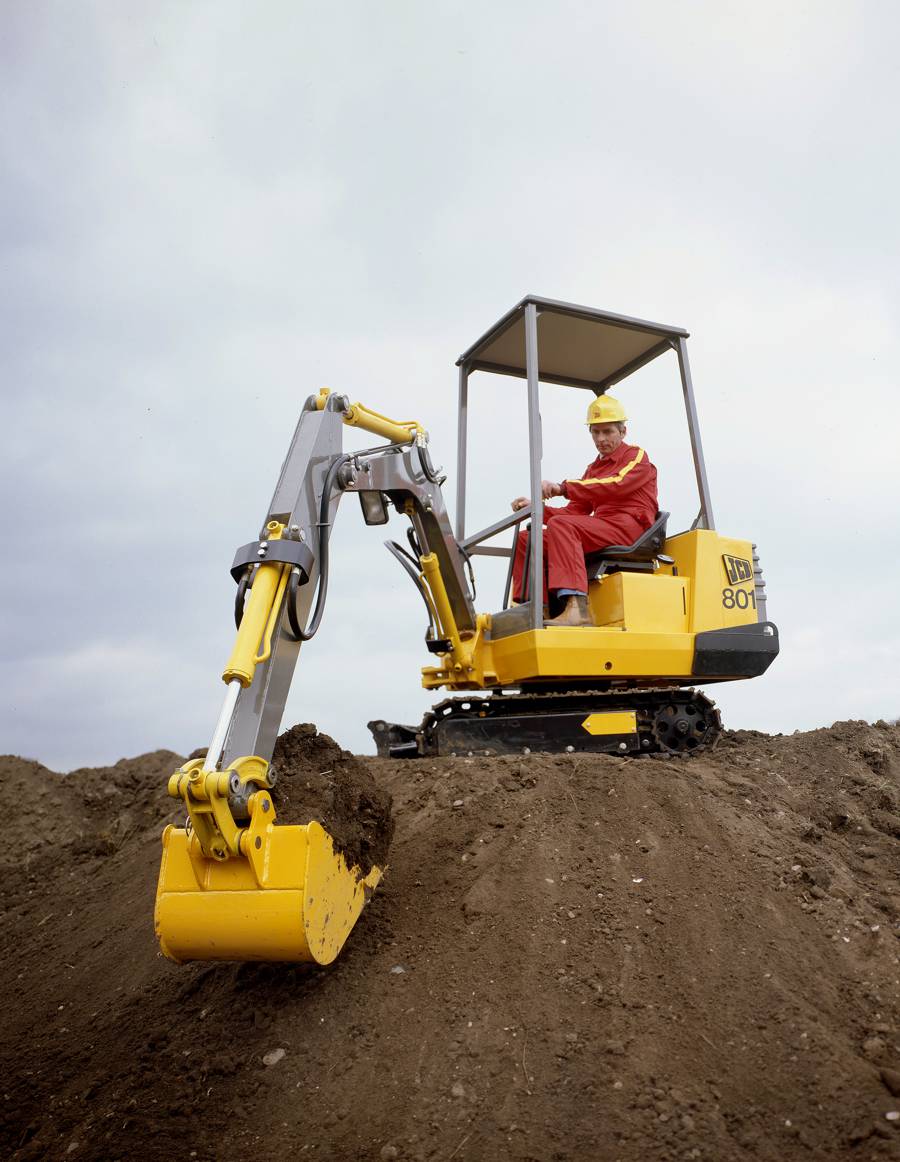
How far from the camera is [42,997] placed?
5492 mm

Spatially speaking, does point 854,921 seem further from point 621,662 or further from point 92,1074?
point 92,1074

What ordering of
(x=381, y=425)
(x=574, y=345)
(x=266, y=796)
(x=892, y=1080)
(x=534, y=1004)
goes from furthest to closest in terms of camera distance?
(x=574, y=345)
(x=381, y=425)
(x=534, y=1004)
(x=266, y=796)
(x=892, y=1080)

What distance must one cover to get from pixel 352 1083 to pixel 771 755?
4.57 m

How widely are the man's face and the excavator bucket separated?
4445 mm

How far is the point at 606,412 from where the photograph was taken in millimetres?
7324

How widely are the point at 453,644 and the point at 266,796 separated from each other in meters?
3.20

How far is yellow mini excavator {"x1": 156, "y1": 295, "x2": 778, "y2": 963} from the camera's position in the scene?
3701mm

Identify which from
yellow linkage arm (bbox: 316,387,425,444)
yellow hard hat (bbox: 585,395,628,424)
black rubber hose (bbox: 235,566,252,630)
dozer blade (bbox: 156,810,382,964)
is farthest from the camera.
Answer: yellow hard hat (bbox: 585,395,628,424)

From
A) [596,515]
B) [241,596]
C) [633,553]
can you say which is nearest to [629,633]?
[633,553]

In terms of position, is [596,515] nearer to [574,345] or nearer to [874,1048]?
[574,345]

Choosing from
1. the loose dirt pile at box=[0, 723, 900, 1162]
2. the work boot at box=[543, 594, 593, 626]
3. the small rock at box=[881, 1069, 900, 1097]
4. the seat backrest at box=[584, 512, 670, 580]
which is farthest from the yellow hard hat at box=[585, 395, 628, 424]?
the small rock at box=[881, 1069, 900, 1097]

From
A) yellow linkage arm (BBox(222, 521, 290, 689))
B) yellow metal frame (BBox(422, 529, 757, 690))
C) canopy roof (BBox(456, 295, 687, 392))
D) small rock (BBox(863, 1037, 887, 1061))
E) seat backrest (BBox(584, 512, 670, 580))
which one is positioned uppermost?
canopy roof (BBox(456, 295, 687, 392))

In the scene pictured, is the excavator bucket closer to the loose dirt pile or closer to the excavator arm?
the excavator arm

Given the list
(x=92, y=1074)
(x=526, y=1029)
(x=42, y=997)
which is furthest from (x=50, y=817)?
(x=526, y=1029)
